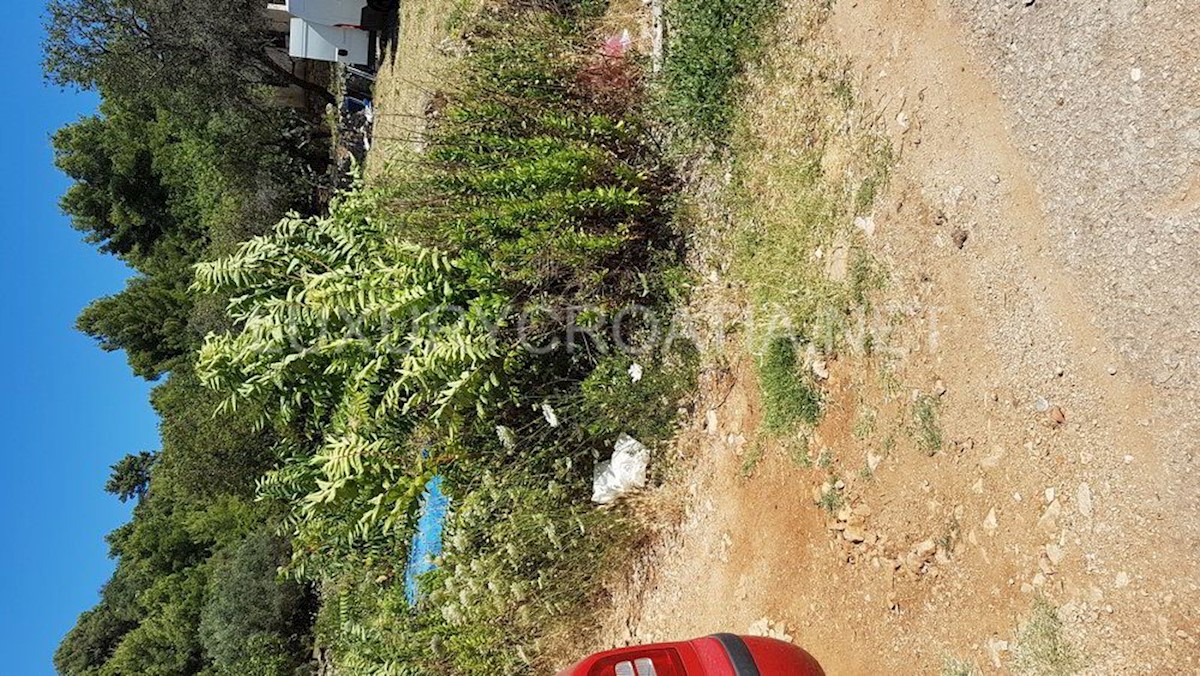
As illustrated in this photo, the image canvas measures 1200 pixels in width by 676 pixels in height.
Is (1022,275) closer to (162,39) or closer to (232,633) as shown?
(232,633)

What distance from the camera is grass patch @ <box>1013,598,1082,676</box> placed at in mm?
3406

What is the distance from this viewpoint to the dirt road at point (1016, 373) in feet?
10.6

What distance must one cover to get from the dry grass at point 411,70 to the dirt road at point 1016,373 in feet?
17.7

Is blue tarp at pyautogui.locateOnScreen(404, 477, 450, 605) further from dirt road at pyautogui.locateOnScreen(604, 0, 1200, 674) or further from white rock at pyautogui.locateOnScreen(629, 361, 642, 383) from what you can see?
dirt road at pyautogui.locateOnScreen(604, 0, 1200, 674)

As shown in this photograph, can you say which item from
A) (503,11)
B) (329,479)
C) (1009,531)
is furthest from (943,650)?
(503,11)

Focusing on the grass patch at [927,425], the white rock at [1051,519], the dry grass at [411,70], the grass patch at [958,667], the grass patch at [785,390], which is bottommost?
the grass patch at [958,667]

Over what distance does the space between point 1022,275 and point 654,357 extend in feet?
9.36

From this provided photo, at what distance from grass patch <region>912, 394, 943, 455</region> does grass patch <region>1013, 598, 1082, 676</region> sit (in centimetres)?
88

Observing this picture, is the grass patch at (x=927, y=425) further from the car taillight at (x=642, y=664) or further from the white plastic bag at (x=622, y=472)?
the white plastic bag at (x=622, y=472)

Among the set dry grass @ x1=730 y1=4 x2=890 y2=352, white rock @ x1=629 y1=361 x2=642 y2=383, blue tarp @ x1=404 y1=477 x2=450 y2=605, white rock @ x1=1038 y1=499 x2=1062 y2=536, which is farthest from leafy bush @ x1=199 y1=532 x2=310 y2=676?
white rock @ x1=1038 y1=499 x2=1062 y2=536

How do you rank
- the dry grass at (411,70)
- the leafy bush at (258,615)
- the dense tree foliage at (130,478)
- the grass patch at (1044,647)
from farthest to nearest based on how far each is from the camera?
the dense tree foliage at (130,478) → the leafy bush at (258,615) → the dry grass at (411,70) → the grass patch at (1044,647)

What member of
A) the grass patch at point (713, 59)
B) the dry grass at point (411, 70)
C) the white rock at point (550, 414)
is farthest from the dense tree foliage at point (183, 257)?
the grass patch at point (713, 59)

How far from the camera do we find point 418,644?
7043 millimetres

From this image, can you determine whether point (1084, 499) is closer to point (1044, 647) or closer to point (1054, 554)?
point (1054, 554)
